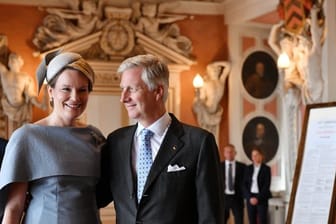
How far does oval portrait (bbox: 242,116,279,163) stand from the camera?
409 inches

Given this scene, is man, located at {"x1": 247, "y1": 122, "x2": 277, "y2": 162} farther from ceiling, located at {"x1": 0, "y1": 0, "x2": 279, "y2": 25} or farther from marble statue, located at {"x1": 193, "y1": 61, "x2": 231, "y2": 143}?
ceiling, located at {"x1": 0, "y1": 0, "x2": 279, "y2": 25}

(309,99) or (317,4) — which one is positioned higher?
(317,4)

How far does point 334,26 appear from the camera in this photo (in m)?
7.41

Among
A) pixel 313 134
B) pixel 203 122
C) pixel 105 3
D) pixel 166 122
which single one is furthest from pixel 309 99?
pixel 166 122

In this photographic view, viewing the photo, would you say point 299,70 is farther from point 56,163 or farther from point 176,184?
point 56,163

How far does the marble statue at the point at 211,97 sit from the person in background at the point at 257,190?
1.33 metres

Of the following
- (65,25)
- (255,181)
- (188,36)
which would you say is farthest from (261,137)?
(65,25)

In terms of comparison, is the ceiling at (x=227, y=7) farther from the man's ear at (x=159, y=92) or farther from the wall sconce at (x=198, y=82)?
the man's ear at (x=159, y=92)

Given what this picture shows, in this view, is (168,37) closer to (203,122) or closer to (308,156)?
(203,122)

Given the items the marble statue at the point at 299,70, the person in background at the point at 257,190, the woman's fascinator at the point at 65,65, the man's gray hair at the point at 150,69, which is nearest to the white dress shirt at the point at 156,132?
the man's gray hair at the point at 150,69

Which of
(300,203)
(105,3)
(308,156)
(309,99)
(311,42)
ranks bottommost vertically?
(300,203)

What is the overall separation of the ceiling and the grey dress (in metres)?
6.72

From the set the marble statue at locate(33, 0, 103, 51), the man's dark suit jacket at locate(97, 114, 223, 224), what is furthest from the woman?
the marble statue at locate(33, 0, 103, 51)

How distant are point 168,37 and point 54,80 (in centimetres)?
744
